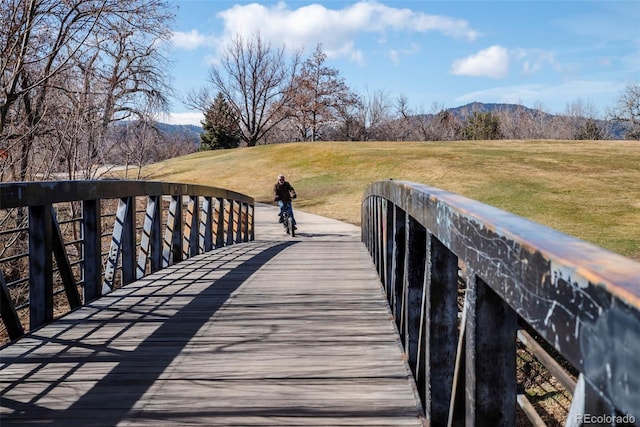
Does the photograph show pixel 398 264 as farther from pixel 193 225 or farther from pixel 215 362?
pixel 193 225

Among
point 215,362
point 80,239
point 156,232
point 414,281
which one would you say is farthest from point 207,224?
point 414,281

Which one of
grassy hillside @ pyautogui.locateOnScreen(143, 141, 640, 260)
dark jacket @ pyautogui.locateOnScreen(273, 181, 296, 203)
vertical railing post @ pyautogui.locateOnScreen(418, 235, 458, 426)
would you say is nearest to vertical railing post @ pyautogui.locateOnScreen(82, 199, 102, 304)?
vertical railing post @ pyautogui.locateOnScreen(418, 235, 458, 426)

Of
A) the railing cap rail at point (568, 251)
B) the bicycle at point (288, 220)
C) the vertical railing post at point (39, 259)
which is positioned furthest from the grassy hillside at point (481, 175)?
the railing cap rail at point (568, 251)

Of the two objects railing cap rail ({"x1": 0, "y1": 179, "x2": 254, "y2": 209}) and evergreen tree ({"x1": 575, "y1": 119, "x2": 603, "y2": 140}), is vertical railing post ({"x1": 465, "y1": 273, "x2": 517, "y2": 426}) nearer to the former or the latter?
railing cap rail ({"x1": 0, "y1": 179, "x2": 254, "y2": 209})

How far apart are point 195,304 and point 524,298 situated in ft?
13.3

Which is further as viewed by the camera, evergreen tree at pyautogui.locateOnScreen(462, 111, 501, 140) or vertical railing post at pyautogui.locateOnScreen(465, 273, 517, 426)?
evergreen tree at pyautogui.locateOnScreen(462, 111, 501, 140)

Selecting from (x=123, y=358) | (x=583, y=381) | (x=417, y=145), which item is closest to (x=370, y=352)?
(x=123, y=358)

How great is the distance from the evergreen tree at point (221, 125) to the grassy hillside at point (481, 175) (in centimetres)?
937

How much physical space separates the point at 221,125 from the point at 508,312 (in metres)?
61.5

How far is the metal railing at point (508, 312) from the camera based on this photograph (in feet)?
2.84

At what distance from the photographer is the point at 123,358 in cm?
350

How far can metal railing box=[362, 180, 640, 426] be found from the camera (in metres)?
0.87

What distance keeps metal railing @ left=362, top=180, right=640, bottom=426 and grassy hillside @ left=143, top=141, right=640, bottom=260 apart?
14.4 m

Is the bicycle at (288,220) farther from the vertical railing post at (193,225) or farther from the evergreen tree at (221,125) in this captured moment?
the evergreen tree at (221,125)
